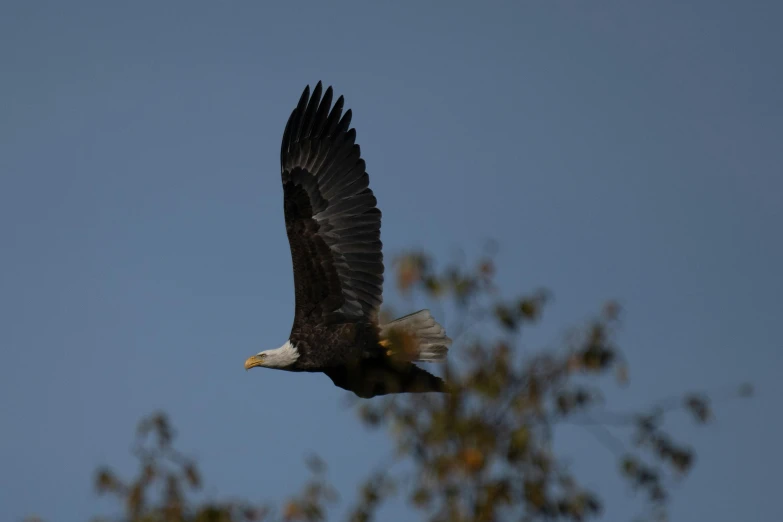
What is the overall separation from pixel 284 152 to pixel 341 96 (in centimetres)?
81

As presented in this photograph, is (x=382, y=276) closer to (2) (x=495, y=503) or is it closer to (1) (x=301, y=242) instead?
(1) (x=301, y=242)

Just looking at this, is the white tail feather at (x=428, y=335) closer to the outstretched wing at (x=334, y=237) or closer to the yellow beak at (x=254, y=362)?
the outstretched wing at (x=334, y=237)

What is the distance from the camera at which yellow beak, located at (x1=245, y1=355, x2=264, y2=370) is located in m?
10.8

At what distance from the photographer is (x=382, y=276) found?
34.7 feet

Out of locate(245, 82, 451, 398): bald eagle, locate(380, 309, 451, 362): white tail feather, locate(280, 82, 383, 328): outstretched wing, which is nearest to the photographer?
locate(380, 309, 451, 362): white tail feather

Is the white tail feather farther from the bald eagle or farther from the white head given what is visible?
the white head

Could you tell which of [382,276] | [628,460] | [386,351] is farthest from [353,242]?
[628,460]

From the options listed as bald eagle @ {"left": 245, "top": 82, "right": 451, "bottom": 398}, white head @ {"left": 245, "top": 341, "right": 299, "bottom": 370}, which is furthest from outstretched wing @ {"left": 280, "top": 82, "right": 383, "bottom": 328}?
white head @ {"left": 245, "top": 341, "right": 299, "bottom": 370}

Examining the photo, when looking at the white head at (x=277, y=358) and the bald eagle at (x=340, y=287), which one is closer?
the bald eagle at (x=340, y=287)

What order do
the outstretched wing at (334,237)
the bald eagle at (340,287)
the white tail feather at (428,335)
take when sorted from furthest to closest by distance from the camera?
the outstretched wing at (334,237) → the bald eagle at (340,287) → the white tail feather at (428,335)

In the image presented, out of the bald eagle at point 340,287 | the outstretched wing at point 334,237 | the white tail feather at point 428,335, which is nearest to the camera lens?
the white tail feather at point 428,335

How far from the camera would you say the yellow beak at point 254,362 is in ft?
35.5

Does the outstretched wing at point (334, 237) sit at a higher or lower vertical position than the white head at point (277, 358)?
higher

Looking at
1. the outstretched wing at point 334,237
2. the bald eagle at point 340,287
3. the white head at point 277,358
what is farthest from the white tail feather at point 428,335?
the white head at point 277,358
